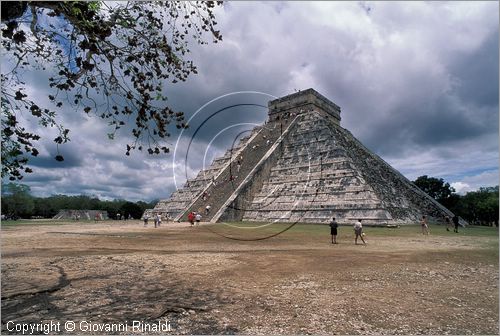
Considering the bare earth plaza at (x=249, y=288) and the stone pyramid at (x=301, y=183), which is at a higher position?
the stone pyramid at (x=301, y=183)

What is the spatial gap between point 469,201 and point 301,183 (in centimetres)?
3931

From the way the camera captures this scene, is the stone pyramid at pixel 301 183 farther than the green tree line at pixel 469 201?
No

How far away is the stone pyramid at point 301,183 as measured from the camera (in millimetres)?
24984

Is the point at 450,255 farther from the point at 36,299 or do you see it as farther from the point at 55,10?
the point at 55,10

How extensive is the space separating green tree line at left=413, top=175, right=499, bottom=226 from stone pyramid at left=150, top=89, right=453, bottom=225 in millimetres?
18010

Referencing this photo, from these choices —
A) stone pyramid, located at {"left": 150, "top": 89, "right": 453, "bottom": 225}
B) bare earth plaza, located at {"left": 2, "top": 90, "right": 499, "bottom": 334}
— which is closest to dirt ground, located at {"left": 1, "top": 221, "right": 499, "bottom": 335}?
bare earth plaza, located at {"left": 2, "top": 90, "right": 499, "bottom": 334}

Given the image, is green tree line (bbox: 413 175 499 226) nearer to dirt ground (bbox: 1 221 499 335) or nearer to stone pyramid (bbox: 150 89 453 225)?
stone pyramid (bbox: 150 89 453 225)

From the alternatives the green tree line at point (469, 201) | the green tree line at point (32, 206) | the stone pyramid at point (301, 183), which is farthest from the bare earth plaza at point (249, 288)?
the green tree line at point (32, 206)

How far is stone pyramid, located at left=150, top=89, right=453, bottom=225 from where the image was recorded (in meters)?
25.0

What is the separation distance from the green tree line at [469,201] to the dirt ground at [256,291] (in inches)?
1632

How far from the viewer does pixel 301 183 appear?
28688mm

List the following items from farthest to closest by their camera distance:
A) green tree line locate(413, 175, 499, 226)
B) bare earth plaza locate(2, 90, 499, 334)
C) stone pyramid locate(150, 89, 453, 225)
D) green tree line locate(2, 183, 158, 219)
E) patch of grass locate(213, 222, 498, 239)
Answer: green tree line locate(2, 183, 158, 219), green tree line locate(413, 175, 499, 226), stone pyramid locate(150, 89, 453, 225), patch of grass locate(213, 222, 498, 239), bare earth plaza locate(2, 90, 499, 334)

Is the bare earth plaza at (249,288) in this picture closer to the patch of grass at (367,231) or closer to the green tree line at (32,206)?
the patch of grass at (367,231)

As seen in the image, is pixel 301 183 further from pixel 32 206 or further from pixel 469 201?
pixel 32 206
